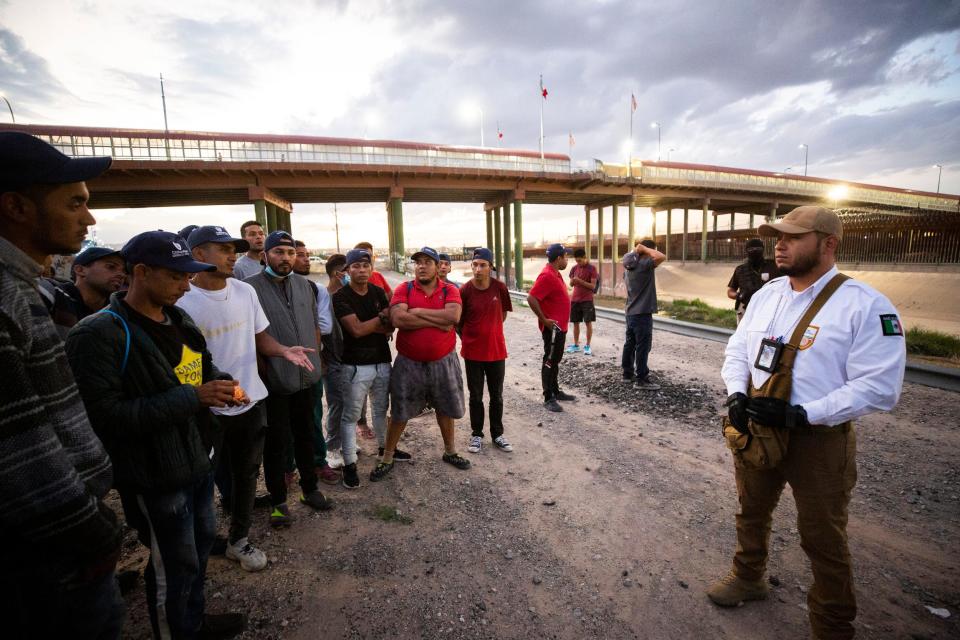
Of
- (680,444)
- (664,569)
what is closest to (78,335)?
(664,569)

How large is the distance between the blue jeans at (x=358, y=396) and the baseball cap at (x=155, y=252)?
2.04 metres

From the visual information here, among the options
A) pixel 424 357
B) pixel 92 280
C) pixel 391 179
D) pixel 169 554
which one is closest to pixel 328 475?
pixel 424 357

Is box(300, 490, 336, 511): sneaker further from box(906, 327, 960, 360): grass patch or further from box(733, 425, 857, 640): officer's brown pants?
box(906, 327, 960, 360): grass patch

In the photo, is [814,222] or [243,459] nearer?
[814,222]

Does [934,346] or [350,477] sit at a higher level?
[934,346]

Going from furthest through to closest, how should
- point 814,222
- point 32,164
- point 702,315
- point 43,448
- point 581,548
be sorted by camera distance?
point 702,315
point 581,548
point 814,222
point 32,164
point 43,448

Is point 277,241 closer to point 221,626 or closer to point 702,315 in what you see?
point 221,626

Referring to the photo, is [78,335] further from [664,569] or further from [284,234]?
A: [664,569]

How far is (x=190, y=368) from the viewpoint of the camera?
2.02m

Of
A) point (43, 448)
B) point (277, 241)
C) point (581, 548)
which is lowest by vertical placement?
point (581, 548)

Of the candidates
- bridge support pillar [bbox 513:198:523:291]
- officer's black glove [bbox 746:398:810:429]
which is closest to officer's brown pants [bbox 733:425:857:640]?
officer's black glove [bbox 746:398:810:429]

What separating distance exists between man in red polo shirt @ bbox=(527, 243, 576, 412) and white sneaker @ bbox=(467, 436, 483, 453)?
1406 millimetres

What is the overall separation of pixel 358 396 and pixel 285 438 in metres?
0.74

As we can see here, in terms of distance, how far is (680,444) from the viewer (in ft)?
14.3
